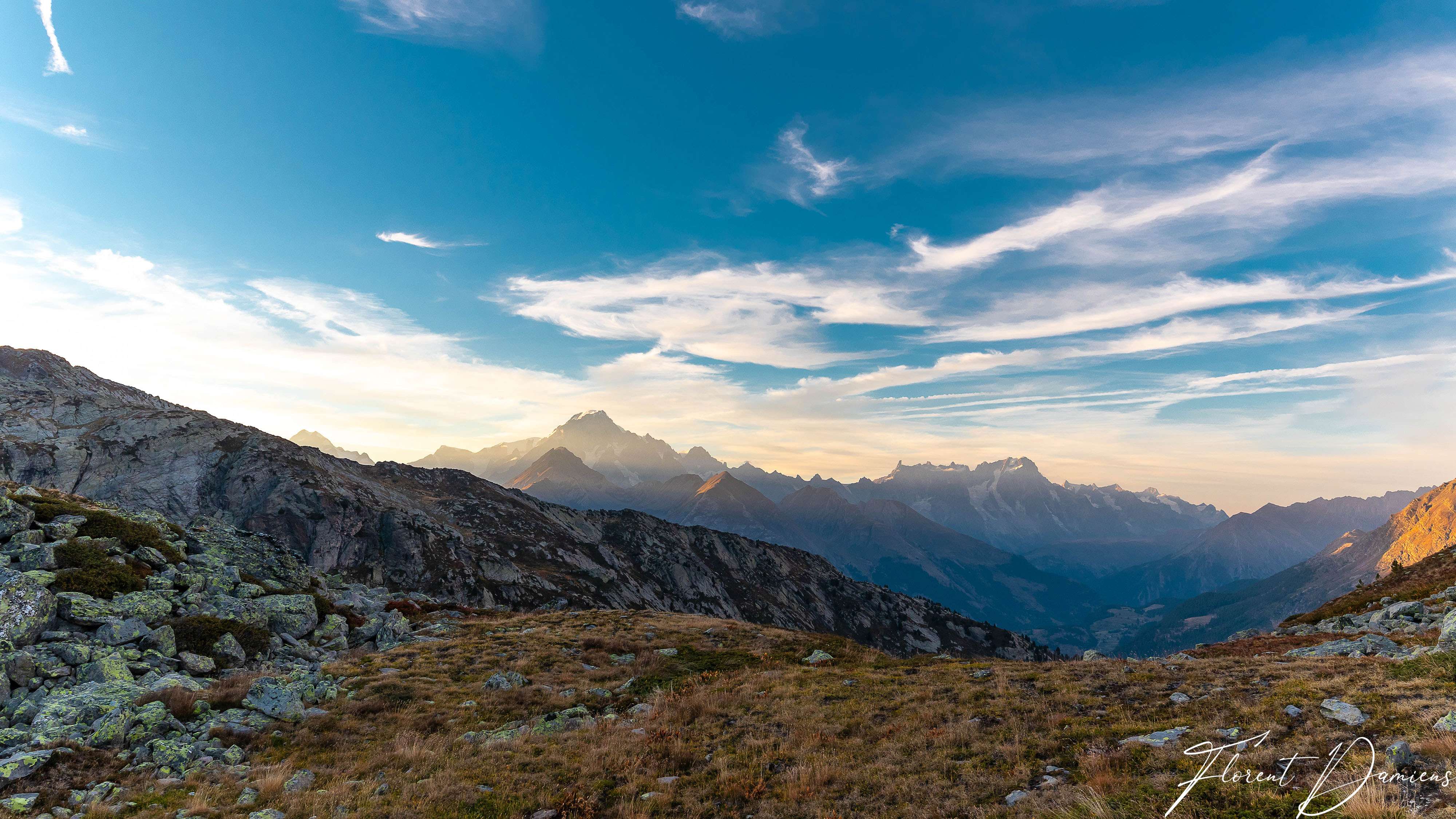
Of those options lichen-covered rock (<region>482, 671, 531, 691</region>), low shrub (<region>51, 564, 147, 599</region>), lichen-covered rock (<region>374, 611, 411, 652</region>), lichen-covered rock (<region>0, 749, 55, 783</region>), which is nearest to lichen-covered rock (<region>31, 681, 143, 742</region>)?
lichen-covered rock (<region>0, 749, 55, 783</region>)

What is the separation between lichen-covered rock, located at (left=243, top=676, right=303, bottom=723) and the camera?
20344 mm

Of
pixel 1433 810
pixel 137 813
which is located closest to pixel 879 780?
pixel 1433 810

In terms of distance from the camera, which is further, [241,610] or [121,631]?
[241,610]

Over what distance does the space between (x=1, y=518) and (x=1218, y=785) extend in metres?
45.8

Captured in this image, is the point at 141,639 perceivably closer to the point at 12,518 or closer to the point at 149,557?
the point at 149,557

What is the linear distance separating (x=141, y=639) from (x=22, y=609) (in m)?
3.71

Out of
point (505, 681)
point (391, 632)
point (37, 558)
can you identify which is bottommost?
A: point (391, 632)

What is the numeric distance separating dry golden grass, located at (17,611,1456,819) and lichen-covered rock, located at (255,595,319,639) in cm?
583

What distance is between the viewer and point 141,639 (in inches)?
886

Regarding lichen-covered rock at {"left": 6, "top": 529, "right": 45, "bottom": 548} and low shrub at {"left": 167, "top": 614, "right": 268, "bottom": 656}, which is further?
lichen-covered rock at {"left": 6, "top": 529, "right": 45, "bottom": 548}

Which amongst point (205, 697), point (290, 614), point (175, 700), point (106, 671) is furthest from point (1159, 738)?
point (290, 614)

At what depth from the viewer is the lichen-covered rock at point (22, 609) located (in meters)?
19.1

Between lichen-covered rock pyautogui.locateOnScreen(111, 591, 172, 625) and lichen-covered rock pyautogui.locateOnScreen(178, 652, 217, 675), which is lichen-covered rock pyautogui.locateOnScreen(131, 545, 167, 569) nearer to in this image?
lichen-covered rock pyautogui.locateOnScreen(111, 591, 172, 625)

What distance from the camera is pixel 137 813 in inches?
527
